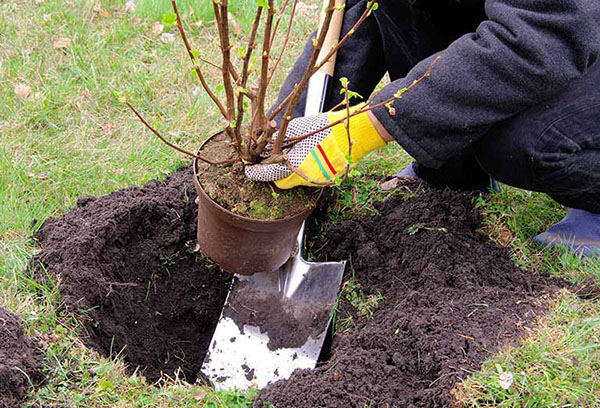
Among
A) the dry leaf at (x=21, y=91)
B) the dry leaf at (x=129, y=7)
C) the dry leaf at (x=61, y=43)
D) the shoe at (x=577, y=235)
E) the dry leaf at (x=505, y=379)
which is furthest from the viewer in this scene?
the dry leaf at (x=129, y=7)

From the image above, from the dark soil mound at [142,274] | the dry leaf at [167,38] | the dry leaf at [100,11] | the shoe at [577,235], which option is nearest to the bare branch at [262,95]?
the dark soil mound at [142,274]

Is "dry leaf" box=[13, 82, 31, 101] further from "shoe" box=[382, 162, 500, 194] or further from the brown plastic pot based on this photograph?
"shoe" box=[382, 162, 500, 194]

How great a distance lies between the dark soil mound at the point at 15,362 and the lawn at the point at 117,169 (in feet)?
0.12

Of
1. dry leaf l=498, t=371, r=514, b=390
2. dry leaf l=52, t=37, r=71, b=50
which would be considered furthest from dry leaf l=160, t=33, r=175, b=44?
dry leaf l=498, t=371, r=514, b=390

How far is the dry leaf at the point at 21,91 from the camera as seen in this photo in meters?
3.15

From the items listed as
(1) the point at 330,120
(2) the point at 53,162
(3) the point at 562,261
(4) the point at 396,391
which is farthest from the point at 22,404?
(3) the point at 562,261

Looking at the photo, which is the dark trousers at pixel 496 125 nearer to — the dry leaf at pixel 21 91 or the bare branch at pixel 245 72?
the bare branch at pixel 245 72

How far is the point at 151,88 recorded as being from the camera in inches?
132

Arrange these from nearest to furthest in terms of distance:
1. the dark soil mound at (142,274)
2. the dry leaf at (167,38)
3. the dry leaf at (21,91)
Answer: the dark soil mound at (142,274)
the dry leaf at (21,91)
the dry leaf at (167,38)

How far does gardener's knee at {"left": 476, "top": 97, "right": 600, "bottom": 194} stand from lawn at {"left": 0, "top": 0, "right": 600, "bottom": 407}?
12.8 inches

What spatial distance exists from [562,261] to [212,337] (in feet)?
4.26

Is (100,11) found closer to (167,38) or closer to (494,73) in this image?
(167,38)

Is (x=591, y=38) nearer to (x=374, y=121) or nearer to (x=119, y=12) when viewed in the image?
(x=374, y=121)

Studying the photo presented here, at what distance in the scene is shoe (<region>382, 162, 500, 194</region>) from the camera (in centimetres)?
256
